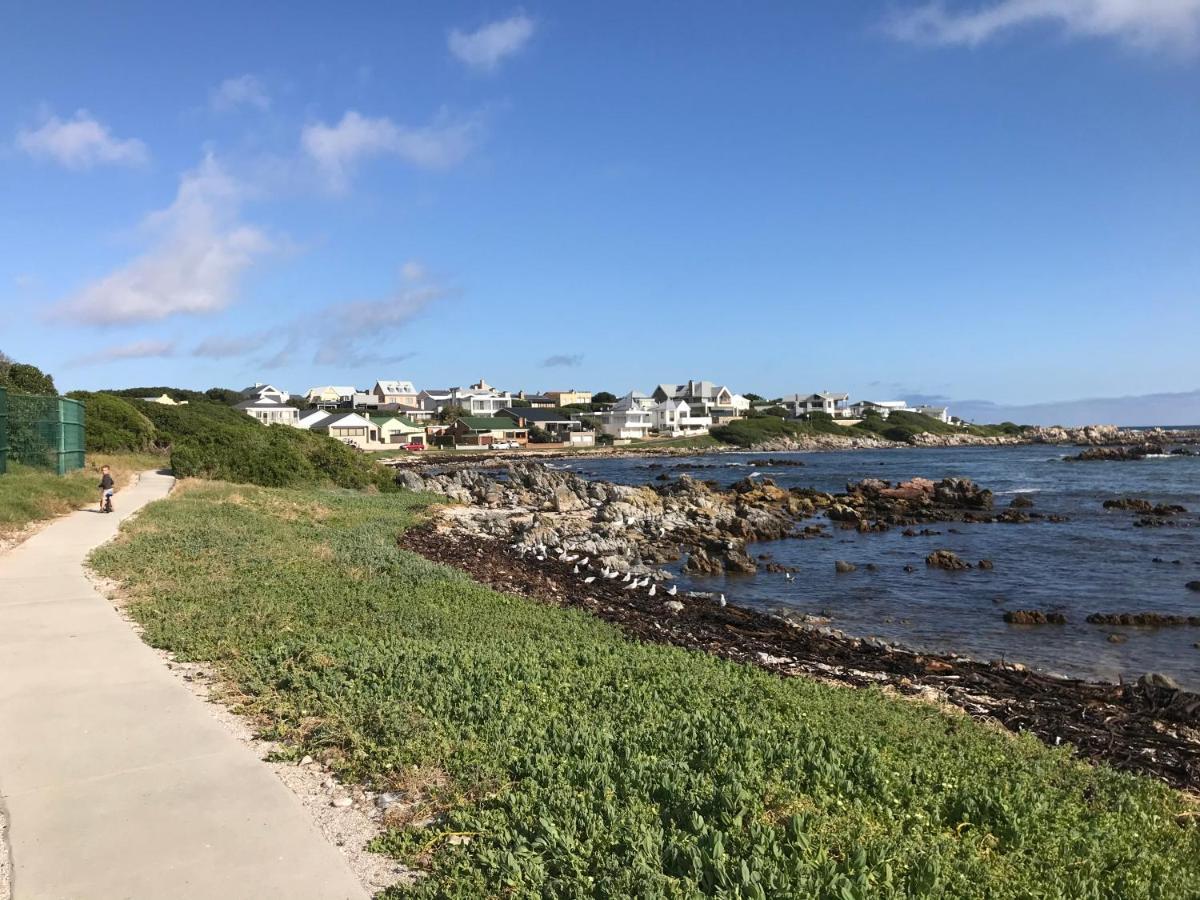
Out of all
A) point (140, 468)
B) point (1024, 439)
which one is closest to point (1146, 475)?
point (140, 468)

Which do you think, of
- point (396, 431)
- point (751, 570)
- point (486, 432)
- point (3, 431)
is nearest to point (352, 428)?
point (396, 431)

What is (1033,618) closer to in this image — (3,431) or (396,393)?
(3,431)

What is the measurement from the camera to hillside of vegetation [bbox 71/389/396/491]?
31.2 m

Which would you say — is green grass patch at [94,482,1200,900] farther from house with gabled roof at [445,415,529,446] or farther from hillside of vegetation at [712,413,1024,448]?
hillside of vegetation at [712,413,1024,448]

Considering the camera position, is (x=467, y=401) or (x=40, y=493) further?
(x=467, y=401)

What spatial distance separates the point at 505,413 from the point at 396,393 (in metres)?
25.9

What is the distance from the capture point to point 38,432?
2336 centimetres

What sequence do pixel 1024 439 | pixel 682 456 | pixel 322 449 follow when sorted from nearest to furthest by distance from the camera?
pixel 322 449
pixel 682 456
pixel 1024 439

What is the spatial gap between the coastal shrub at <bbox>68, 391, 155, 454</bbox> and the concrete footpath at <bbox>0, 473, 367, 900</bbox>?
3219 cm

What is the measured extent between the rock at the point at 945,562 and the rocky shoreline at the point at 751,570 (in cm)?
9

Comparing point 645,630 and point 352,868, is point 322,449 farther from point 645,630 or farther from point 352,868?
point 352,868

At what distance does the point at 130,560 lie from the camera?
13406mm

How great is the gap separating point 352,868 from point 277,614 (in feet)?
20.3

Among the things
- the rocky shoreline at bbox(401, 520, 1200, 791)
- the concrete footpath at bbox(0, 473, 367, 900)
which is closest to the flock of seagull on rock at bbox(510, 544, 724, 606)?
the rocky shoreline at bbox(401, 520, 1200, 791)
